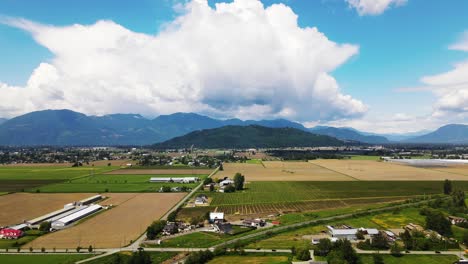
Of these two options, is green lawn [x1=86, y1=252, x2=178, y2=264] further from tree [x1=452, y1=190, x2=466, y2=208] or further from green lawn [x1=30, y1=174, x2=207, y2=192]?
tree [x1=452, y1=190, x2=466, y2=208]

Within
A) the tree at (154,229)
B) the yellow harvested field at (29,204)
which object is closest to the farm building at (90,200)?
the yellow harvested field at (29,204)

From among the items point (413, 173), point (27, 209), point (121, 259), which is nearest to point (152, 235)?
point (121, 259)

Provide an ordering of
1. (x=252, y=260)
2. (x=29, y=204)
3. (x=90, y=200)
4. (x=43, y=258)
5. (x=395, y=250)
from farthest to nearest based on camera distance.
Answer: (x=90, y=200), (x=29, y=204), (x=395, y=250), (x=43, y=258), (x=252, y=260)

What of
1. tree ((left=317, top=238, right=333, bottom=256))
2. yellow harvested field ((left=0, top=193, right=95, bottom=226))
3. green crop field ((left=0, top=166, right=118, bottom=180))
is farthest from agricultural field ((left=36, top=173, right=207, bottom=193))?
tree ((left=317, top=238, right=333, bottom=256))

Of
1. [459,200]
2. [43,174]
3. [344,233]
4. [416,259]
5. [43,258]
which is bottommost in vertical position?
[43,258]

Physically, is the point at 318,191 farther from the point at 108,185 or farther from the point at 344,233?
the point at 108,185

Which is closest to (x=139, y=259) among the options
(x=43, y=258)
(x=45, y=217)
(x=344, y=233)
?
(x=43, y=258)
